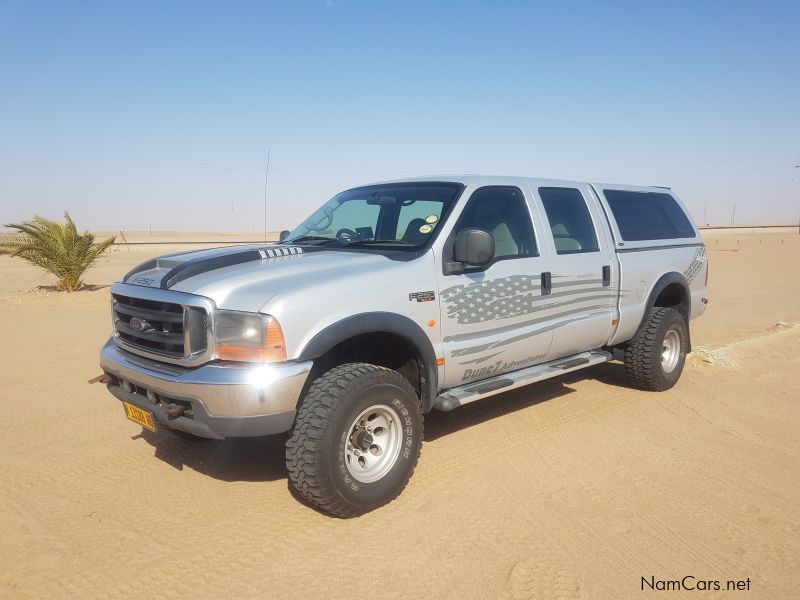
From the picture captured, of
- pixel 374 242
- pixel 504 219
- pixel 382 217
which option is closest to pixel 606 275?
pixel 504 219

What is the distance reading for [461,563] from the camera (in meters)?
3.07

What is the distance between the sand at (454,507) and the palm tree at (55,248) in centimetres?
863

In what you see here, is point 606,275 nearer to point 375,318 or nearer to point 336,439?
point 375,318

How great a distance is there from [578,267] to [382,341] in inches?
79.7

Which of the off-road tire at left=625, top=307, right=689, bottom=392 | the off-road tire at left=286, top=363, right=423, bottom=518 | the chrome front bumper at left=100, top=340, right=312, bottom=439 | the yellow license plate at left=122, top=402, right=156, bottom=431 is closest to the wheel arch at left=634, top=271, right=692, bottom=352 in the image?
the off-road tire at left=625, top=307, right=689, bottom=392

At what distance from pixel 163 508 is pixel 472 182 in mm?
3073

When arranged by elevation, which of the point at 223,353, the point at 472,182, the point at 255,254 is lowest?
the point at 223,353

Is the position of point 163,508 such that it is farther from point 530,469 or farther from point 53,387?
point 53,387

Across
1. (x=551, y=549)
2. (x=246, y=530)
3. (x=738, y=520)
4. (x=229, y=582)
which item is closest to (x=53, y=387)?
(x=246, y=530)

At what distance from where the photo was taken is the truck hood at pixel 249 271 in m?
3.37

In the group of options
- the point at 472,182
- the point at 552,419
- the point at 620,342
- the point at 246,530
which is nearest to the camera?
the point at 246,530

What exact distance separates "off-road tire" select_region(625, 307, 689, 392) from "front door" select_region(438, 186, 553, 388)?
1551mm

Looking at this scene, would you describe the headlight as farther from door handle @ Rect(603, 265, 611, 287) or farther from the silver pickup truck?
door handle @ Rect(603, 265, 611, 287)

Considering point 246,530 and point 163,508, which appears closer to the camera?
point 246,530
